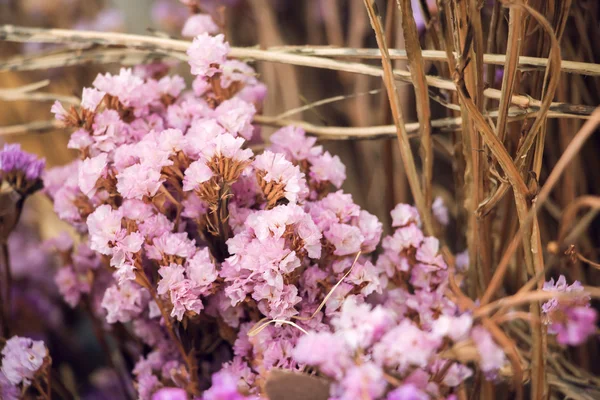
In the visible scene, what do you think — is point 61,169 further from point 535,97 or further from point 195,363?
point 535,97

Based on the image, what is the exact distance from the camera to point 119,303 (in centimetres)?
44

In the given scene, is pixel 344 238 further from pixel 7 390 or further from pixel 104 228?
pixel 7 390

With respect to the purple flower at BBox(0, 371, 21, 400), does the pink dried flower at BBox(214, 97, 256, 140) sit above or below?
above

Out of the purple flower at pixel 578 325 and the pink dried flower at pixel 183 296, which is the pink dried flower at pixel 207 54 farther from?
the purple flower at pixel 578 325

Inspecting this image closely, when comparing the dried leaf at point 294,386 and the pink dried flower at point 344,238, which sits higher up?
the pink dried flower at point 344,238

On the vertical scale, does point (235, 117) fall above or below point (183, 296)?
above

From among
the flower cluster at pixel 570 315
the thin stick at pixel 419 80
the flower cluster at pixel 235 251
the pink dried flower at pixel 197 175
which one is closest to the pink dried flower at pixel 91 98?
the flower cluster at pixel 235 251

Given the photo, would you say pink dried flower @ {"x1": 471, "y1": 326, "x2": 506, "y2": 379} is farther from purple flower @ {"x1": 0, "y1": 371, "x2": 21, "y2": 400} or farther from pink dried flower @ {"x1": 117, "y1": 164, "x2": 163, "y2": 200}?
purple flower @ {"x1": 0, "y1": 371, "x2": 21, "y2": 400}

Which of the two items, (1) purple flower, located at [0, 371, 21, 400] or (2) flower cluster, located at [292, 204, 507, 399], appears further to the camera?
(1) purple flower, located at [0, 371, 21, 400]

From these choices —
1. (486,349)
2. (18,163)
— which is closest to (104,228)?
(18,163)

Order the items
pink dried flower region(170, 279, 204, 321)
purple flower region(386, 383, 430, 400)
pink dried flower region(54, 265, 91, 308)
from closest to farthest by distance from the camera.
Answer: purple flower region(386, 383, 430, 400) → pink dried flower region(170, 279, 204, 321) → pink dried flower region(54, 265, 91, 308)

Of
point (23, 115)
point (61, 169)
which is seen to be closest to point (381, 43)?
point (61, 169)

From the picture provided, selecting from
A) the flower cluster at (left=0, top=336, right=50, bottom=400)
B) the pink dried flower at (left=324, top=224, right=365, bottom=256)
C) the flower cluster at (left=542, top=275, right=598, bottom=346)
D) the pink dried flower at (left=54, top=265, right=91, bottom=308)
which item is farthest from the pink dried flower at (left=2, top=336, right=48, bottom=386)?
the flower cluster at (left=542, top=275, right=598, bottom=346)

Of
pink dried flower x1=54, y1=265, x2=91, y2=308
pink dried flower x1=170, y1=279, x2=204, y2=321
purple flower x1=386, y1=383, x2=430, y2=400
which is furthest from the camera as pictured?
pink dried flower x1=54, y1=265, x2=91, y2=308
